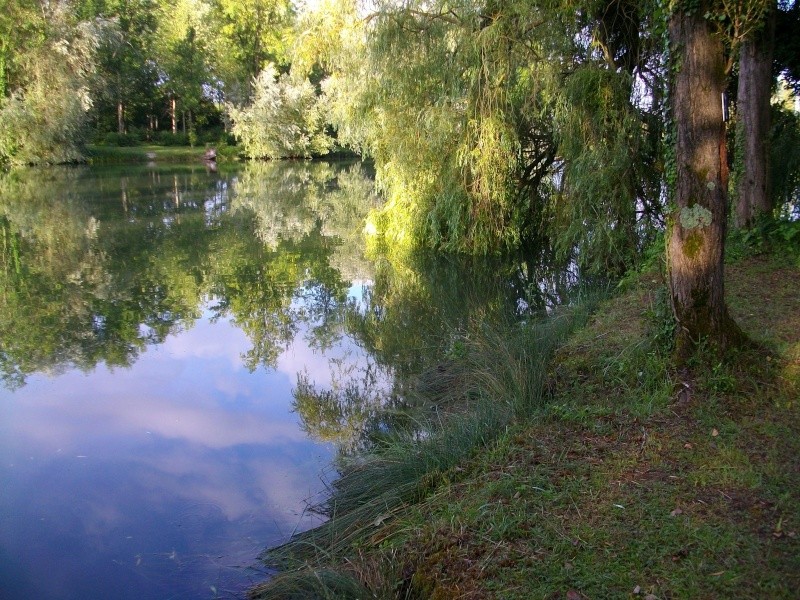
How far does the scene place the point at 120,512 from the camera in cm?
529

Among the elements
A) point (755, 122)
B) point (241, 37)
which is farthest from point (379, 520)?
point (241, 37)

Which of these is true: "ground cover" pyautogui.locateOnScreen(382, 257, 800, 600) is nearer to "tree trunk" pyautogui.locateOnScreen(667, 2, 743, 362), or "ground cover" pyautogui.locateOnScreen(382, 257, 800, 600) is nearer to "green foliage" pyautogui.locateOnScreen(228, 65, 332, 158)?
"tree trunk" pyautogui.locateOnScreen(667, 2, 743, 362)

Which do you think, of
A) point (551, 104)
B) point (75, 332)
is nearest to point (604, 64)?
point (551, 104)

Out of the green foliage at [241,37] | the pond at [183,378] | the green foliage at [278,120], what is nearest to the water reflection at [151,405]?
the pond at [183,378]

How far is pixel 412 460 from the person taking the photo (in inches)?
192

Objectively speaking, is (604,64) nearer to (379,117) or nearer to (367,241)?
(379,117)

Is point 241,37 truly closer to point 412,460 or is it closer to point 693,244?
point 693,244

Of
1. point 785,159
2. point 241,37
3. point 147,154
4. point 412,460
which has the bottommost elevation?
point 412,460

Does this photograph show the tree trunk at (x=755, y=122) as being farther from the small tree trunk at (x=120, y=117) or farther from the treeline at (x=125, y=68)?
the small tree trunk at (x=120, y=117)

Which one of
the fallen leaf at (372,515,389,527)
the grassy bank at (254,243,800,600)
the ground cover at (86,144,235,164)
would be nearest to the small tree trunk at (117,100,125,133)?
the ground cover at (86,144,235,164)

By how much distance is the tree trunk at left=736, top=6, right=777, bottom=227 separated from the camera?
8.95 meters

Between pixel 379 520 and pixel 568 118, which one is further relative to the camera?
pixel 568 118

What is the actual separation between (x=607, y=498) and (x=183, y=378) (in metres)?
5.76

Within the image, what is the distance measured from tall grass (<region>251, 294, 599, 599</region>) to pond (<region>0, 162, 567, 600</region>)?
1.21ft
